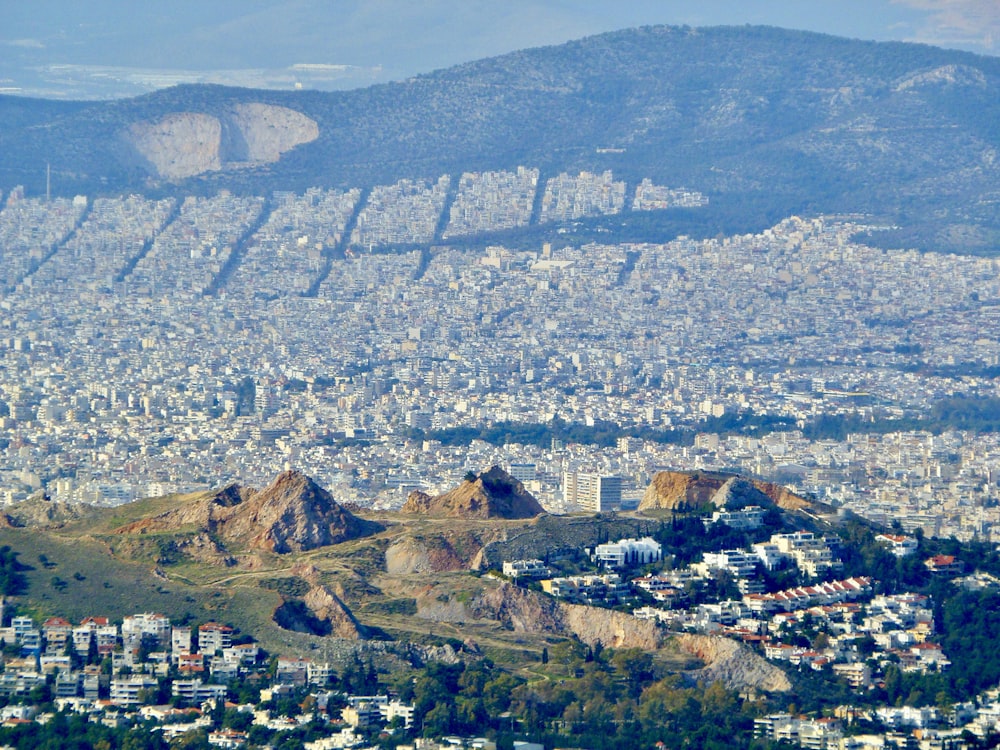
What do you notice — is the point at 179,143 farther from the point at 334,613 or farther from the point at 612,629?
the point at 612,629

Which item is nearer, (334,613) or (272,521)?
(334,613)

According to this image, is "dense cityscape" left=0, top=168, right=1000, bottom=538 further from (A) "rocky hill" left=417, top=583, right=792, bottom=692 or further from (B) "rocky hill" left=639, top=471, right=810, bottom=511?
(A) "rocky hill" left=417, top=583, right=792, bottom=692

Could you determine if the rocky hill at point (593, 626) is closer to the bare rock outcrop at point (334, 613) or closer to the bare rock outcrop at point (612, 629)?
the bare rock outcrop at point (612, 629)

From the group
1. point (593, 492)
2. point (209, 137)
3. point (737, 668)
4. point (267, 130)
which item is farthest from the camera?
point (267, 130)

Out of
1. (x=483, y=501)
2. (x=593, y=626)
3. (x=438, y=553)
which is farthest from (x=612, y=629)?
(x=483, y=501)

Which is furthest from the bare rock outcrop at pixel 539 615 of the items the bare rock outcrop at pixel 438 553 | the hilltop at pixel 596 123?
the hilltop at pixel 596 123

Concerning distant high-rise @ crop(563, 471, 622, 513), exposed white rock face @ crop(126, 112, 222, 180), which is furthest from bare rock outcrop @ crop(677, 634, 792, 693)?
exposed white rock face @ crop(126, 112, 222, 180)

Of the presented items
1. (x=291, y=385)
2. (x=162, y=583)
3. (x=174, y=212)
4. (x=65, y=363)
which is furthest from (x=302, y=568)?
(x=174, y=212)
